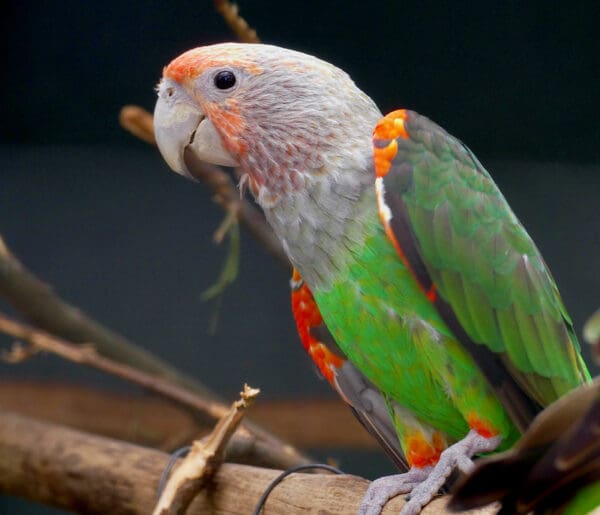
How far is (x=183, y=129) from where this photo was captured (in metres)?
1.29

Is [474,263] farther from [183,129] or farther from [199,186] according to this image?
[199,186]

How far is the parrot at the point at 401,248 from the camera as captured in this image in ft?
3.70

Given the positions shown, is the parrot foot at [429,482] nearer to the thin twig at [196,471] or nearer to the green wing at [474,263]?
the green wing at [474,263]

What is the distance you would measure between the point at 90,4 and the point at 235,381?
1.13 metres

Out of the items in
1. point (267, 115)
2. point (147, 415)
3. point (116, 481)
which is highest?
point (267, 115)

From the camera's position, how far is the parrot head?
1.22 m

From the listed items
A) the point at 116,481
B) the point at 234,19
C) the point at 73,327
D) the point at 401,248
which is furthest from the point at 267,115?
the point at 73,327

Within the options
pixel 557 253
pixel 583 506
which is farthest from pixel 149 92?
pixel 583 506

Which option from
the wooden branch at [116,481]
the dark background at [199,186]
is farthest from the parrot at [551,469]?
the dark background at [199,186]

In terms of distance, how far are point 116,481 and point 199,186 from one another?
106 cm

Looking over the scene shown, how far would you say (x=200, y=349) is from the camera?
2408 millimetres

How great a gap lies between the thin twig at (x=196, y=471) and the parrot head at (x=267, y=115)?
395mm

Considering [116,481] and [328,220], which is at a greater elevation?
[328,220]

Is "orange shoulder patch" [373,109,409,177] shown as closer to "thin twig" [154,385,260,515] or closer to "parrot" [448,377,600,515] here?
"thin twig" [154,385,260,515]
